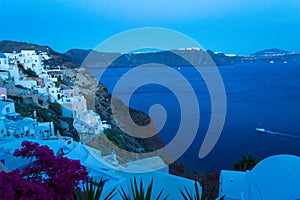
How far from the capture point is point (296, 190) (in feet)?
13.3

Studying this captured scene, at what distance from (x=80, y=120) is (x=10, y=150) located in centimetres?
878

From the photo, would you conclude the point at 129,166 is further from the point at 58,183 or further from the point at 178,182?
the point at 58,183

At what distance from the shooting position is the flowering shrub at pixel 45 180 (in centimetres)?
279

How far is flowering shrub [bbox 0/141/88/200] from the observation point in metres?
2.79

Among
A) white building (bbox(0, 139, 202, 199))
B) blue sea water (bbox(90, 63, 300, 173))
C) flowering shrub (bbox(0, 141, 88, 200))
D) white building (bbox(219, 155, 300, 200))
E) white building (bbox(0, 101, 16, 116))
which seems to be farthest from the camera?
blue sea water (bbox(90, 63, 300, 173))

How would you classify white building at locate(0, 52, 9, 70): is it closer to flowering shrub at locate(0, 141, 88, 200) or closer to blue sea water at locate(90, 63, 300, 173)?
blue sea water at locate(90, 63, 300, 173)

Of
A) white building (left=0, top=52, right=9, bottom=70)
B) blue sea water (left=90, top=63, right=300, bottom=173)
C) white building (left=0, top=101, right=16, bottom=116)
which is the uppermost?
white building (left=0, top=52, right=9, bottom=70)

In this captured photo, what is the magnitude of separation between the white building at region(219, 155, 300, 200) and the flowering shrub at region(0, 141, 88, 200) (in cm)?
267

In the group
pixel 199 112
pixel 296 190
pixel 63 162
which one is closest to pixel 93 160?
pixel 63 162

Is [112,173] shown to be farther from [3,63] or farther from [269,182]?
[3,63]

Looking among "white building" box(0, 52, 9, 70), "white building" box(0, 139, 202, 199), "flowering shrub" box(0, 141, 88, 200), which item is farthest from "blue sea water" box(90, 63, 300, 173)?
"white building" box(0, 52, 9, 70)

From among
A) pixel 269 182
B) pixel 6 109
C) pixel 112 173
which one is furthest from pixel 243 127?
pixel 269 182

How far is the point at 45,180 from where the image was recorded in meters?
3.33

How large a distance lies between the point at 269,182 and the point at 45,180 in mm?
3581
